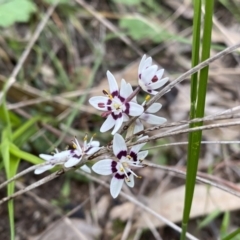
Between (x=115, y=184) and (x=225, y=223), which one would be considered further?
(x=225, y=223)

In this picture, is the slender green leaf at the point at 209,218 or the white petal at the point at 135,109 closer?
the white petal at the point at 135,109

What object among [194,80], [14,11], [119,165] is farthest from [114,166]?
[14,11]

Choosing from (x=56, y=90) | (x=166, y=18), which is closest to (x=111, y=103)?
(x=56, y=90)

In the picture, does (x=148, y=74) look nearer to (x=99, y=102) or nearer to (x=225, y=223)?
(x=99, y=102)

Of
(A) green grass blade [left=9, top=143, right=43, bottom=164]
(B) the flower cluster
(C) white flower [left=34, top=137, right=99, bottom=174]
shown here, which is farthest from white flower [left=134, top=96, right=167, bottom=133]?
(A) green grass blade [left=9, top=143, right=43, bottom=164]

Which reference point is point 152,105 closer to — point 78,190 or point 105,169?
point 105,169

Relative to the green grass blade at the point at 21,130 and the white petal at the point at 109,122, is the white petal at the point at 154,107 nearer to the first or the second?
the white petal at the point at 109,122

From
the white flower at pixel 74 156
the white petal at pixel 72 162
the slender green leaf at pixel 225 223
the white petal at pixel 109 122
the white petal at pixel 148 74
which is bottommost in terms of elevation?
the white petal at pixel 72 162

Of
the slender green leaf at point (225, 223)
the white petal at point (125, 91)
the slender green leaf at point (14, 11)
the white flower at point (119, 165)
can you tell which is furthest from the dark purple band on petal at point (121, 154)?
the slender green leaf at point (14, 11)
